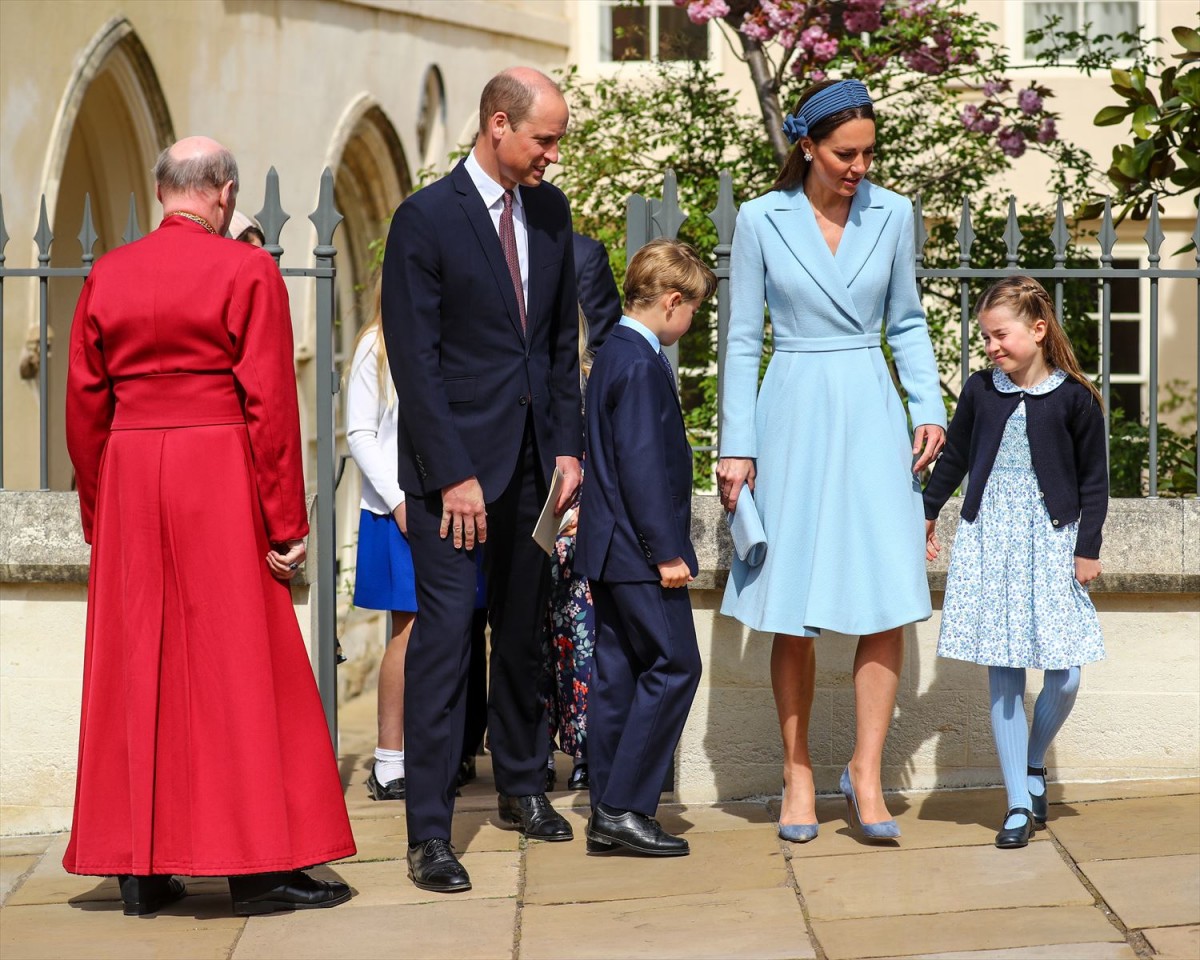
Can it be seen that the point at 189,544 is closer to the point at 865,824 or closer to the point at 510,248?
the point at 510,248

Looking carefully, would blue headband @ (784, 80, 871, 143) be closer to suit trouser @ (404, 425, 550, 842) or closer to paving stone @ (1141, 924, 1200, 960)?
suit trouser @ (404, 425, 550, 842)

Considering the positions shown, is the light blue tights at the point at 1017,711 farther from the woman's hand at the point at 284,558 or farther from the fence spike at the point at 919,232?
the woman's hand at the point at 284,558

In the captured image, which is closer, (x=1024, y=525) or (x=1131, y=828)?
(x=1024, y=525)

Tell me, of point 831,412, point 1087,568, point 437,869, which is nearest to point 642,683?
point 437,869

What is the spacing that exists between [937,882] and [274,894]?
1.57 metres

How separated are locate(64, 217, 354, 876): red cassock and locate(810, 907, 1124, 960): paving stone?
1.21 m

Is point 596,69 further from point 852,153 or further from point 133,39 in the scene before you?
point 852,153

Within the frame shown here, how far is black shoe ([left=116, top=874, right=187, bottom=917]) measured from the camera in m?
4.32

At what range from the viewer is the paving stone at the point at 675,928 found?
3.93 m

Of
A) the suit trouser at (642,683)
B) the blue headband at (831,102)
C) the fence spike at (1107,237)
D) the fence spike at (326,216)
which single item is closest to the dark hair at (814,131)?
the blue headband at (831,102)

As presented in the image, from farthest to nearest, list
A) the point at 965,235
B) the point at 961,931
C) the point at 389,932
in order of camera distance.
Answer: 1. the point at 965,235
2. the point at 389,932
3. the point at 961,931

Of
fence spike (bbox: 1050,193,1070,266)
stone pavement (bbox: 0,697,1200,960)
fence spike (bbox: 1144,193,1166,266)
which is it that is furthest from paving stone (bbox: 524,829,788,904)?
fence spike (bbox: 1144,193,1166,266)

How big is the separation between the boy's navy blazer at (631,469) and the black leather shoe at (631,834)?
612 millimetres

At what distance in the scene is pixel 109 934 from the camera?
166 inches
